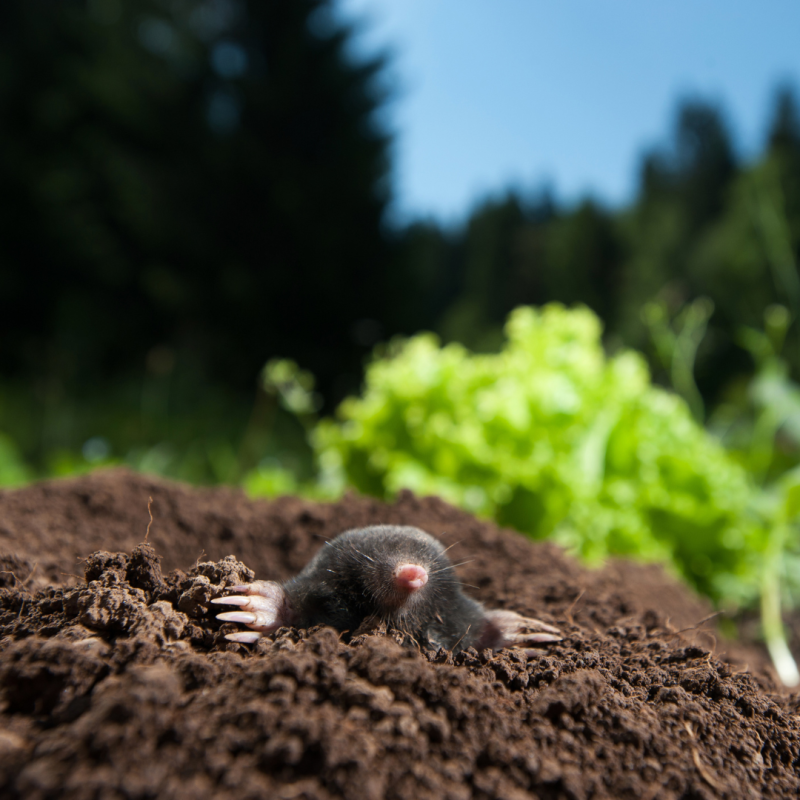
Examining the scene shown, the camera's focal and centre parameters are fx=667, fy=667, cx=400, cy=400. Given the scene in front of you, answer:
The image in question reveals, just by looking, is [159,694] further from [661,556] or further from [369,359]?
[369,359]

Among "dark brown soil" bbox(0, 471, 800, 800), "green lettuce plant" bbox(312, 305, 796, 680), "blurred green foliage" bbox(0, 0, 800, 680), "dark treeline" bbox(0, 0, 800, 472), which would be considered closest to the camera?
"dark brown soil" bbox(0, 471, 800, 800)

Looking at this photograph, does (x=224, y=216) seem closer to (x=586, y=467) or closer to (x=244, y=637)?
(x=586, y=467)

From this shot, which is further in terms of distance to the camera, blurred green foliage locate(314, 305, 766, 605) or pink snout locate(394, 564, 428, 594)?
blurred green foliage locate(314, 305, 766, 605)

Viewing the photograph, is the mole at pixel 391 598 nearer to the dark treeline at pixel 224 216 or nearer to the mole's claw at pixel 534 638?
the mole's claw at pixel 534 638

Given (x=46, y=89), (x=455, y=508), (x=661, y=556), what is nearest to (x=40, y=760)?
(x=455, y=508)

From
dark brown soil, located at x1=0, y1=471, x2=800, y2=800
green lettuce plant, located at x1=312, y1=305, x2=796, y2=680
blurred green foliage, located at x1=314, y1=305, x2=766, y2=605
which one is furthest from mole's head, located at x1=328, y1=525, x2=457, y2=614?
blurred green foliage, located at x1=314, y1=305, x2=766, y2=605

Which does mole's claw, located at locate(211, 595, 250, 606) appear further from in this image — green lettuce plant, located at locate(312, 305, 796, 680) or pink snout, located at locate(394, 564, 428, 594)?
green lettuce plant, located at locate(312, 305, 796, 680)
